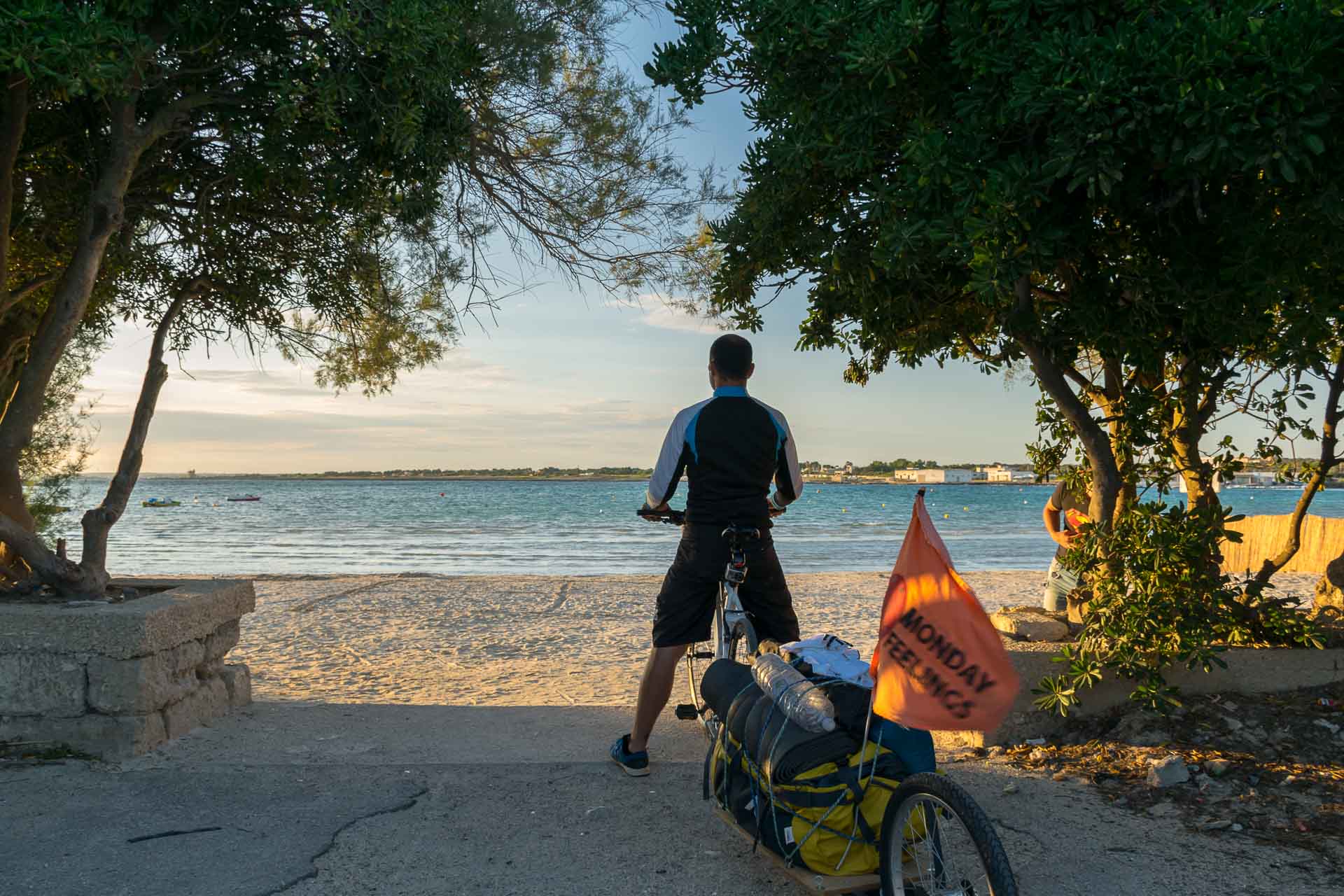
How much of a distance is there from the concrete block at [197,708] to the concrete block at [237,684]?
5cm

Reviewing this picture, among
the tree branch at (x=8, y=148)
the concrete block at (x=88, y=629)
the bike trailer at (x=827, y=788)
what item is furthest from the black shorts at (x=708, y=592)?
the tree branch at (x=8, y=148)

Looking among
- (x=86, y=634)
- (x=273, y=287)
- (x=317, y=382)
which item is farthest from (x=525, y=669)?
(x=86, y=634)

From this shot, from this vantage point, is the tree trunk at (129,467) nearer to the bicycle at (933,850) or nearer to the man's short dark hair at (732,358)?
the man's short dark hair at (732,358)

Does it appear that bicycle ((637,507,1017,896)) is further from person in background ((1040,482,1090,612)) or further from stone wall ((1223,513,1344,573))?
Answer: stone wall ((1223,513,1344,573))

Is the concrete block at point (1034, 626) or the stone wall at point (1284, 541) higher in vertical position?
the concrete block at point (1034, 626)

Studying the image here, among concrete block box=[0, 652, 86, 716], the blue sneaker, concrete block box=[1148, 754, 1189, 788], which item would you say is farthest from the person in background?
concrete block box=[0, 652, 86, 716]

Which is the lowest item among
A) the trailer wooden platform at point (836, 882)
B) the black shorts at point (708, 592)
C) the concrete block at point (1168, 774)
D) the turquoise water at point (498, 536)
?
the turquoise water at point (498, 536)

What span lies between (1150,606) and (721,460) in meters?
2.14

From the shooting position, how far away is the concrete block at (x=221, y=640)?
544 cm

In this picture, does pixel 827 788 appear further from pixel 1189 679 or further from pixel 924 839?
pixel 1189 679

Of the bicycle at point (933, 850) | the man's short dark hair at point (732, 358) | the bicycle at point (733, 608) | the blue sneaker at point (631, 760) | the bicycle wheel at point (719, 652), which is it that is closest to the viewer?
the bicycle at point (933, 850)

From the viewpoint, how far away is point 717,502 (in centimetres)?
421

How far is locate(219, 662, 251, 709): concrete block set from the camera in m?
5.71

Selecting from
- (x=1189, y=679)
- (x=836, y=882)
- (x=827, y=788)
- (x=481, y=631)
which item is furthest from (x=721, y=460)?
(x=481, y=631)
